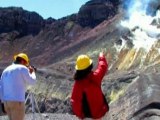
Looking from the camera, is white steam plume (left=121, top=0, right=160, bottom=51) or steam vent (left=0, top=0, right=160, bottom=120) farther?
white steam plume (left=121, top=0, right=160, bottom=51)

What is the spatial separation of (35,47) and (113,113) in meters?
89.7

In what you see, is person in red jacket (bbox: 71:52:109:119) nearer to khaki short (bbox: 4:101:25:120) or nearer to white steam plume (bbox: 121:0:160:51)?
khaki short (bbox: 4:101:25:120)

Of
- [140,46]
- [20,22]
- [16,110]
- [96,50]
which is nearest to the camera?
[16,110]

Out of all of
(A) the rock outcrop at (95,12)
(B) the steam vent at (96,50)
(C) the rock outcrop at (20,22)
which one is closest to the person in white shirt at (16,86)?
(B) the steam vent at (96,50)

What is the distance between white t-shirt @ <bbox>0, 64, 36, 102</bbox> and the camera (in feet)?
24.8

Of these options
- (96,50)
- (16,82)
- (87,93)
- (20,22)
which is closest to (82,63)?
(87,93)

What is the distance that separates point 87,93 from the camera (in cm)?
670

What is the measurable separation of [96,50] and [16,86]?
70.2 meters

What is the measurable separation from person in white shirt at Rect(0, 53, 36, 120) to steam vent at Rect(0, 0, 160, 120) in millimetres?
5597

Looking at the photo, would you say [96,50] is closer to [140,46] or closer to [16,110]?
[140,46]

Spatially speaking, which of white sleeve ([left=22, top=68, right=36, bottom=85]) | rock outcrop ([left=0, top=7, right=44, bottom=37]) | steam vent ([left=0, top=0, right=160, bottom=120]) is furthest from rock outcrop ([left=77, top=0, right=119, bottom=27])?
white sleeve ([left=22, top=68, right=36, bottom=85])

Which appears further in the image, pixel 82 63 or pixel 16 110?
pixel 16 110

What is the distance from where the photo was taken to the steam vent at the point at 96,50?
68.2 feet

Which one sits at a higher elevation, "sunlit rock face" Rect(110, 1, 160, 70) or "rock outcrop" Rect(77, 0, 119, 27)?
"rock outcrop" Rect(77, 0, 119, 27)
